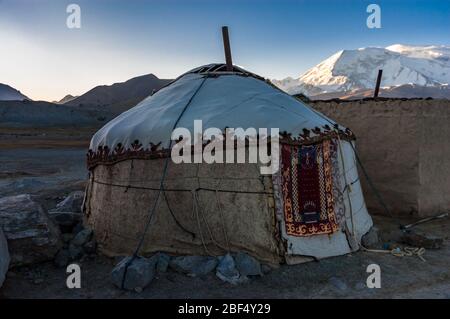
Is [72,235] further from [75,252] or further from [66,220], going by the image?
[75,252]

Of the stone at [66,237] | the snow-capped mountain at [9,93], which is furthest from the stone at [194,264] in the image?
the snow-capped mountain at [9,93]

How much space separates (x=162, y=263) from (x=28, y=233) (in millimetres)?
1663

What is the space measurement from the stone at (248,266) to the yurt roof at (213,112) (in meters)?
1.57

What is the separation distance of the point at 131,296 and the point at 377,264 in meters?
2.95

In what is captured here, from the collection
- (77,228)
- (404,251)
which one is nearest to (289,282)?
(404,251)

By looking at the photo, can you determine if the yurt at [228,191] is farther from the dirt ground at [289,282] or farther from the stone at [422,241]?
the stone at [422,241]

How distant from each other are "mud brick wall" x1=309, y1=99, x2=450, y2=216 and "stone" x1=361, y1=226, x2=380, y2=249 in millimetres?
2160

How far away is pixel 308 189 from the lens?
5.43 metres

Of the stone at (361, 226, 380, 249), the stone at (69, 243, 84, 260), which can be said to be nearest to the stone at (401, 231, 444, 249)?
the stone at (361, 226, 380, 249)

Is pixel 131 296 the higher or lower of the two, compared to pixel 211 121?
lower

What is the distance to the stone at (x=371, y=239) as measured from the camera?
5989 millimetres
